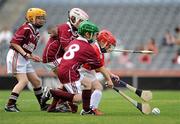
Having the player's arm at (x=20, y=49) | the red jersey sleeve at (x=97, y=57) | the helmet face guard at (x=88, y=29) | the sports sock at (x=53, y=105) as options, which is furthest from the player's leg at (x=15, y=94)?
the helmet face guard at (x=88, y=29)

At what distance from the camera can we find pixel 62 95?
10484 mm

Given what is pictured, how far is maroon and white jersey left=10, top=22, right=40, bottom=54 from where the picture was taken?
36.9 ft

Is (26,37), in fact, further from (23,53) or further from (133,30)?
(133,30)

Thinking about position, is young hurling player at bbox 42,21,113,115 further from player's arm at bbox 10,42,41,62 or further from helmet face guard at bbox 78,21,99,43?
player's arm at bbox 10,42,41,62

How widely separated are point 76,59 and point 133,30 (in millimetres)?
18110

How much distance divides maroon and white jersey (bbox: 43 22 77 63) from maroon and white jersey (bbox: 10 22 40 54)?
384mm

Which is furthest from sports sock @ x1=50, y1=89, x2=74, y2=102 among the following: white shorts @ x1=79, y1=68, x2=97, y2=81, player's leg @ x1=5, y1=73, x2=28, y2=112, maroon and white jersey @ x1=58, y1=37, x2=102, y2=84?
player's leg @ x1=5, y1=73, x2=28, y2=112

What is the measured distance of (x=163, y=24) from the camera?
92.1 ft

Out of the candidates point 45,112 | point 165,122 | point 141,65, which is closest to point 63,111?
point 45,112

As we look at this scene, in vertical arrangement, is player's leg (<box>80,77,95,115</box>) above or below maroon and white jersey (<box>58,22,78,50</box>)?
below

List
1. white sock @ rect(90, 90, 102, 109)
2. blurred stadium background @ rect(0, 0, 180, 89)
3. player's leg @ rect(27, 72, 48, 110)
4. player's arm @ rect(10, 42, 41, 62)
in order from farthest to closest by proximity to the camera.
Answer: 1. blurred stadium background @ rect(0, 0, 180, 89)
2. player's leg @ rect(27, 72, 48, 110)
3. player's arm @ rect(10, 42, 41, 62)
4. white sock @ rect(90, 90, 102, 109)

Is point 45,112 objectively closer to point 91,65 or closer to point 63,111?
point 63,111

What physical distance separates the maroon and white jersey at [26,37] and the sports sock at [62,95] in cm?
115

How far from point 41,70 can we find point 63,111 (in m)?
12.6
